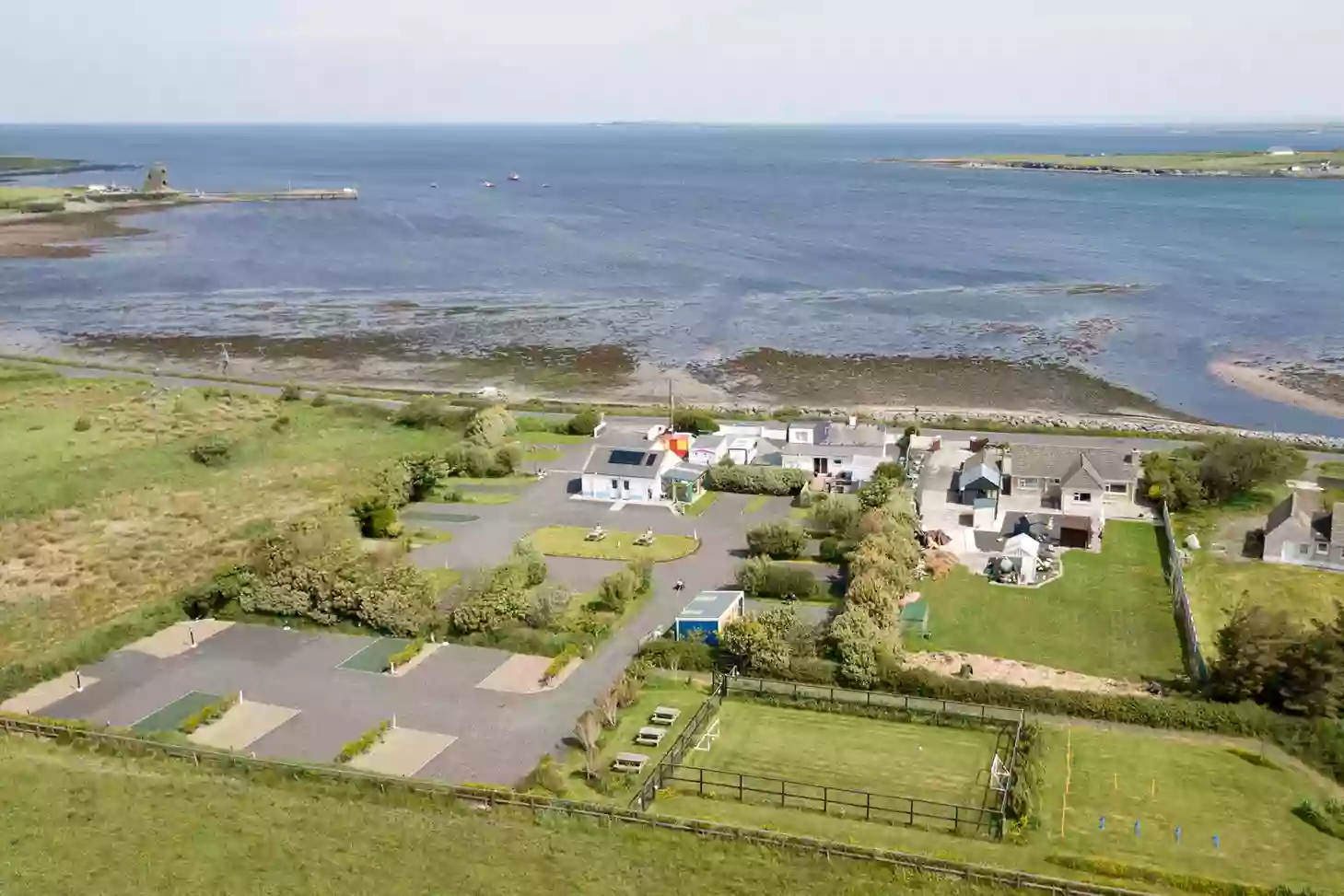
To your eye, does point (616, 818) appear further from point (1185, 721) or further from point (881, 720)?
point (1185, 721)

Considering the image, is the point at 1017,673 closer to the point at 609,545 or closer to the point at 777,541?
the point at 777,541

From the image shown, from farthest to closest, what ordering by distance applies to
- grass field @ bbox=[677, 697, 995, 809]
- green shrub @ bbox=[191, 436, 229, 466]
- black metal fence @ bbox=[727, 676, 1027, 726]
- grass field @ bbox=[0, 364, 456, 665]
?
green shrub @ bbox=[191, 436, 229, 466] → grass field @ bbox=[0, 364, 456, 665] → black metal fence @ bbox=[727, 676, 1027, 726] → grass field @ bbox=[677, 697, 995, 809]

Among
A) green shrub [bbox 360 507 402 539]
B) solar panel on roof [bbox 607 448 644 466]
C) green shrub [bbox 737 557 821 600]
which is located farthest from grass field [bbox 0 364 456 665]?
green shrub [bbox 737 557 821 600]

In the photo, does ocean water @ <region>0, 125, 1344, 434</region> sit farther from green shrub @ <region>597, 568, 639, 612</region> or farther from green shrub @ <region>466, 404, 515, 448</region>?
green shrub @ <region>597, 568, 639, 612</region>

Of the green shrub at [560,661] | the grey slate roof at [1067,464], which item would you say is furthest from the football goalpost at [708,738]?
the grey slate roof at [1067,464]

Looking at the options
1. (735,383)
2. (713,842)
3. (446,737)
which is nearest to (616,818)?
(713,842)

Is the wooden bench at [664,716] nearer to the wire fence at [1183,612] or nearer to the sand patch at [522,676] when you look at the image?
the sand patch at [522,676]
